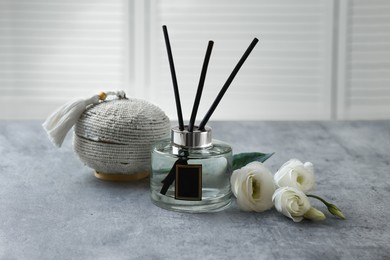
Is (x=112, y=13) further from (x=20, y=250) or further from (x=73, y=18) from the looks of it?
(x=20, y=250)

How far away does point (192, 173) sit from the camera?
1.05 metres

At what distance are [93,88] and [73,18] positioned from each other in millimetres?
322

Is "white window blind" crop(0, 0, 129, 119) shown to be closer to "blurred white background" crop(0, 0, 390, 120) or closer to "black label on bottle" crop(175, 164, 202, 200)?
"blurred white background" crop(0, 0, 390, 120)

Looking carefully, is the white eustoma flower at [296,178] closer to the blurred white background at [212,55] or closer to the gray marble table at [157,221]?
the gray marble table at [157,221]

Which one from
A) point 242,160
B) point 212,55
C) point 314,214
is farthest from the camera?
point 212,55

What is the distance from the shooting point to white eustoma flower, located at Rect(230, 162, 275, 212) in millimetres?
1076

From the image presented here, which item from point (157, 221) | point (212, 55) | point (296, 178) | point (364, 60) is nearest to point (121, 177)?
point (157, 221)

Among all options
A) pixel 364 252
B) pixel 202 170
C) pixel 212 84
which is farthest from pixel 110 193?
pixel 212 84

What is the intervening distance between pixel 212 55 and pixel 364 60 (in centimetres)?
68

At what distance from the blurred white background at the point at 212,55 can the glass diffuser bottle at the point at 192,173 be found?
5.32 feet

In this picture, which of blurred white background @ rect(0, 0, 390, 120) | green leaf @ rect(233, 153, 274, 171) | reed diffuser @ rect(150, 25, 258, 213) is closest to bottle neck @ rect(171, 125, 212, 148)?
reed diffuser @ rect(150, 25, 258, 213)

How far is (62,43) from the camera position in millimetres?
2729

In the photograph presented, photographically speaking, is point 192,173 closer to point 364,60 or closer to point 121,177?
point 121,177

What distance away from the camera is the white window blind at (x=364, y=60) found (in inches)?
106
